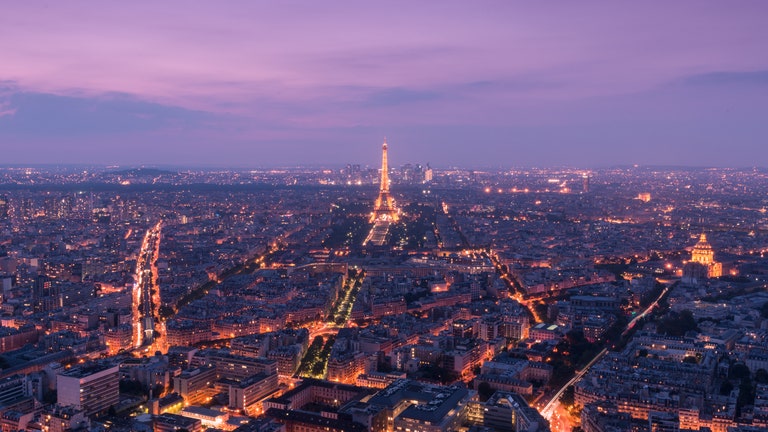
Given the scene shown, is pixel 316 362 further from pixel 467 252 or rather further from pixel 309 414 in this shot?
pixel 467 252

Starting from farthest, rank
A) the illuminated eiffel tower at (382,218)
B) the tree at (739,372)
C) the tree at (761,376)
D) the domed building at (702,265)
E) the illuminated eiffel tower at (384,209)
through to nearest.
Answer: the illuminated eiffel tower at (384,209), the illuminated eiffel tower at (382,218), the domed building at (702,265), the tree at (739,372), the tree at (761,376)

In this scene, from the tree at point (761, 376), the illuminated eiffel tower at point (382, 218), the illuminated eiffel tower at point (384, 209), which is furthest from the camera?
the illuminated eiffel tower at point (384, 209)

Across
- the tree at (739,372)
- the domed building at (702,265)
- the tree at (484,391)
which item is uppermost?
the domed building at (702,265)

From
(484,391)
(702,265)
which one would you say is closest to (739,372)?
(484,391)

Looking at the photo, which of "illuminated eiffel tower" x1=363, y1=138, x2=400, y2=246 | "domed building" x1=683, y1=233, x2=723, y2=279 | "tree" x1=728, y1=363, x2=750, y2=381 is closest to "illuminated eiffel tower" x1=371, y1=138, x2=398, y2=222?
"illuminated eiffel tower" x1=363, y1=138, x2=400, y2=246

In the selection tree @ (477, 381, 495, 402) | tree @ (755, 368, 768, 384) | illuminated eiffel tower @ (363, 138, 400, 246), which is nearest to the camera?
tree @ (477, 381, 495, 402)

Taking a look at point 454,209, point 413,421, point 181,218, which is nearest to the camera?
point 413,421

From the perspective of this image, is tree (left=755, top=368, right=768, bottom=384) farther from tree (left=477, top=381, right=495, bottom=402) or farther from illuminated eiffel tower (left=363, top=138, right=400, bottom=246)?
illuminated eiffel tower (left=363, top=138, right=400, bottom=246)

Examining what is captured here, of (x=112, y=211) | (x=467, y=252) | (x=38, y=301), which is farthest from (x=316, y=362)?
(x=112, y=211)

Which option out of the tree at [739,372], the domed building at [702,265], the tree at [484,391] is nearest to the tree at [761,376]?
the tree at [739,372]

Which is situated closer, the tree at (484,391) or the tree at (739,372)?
the tree at (484,391)

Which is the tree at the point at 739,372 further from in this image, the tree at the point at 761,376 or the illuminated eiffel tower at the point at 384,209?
→ the illuminated eiffel tower at the point at 384,209
